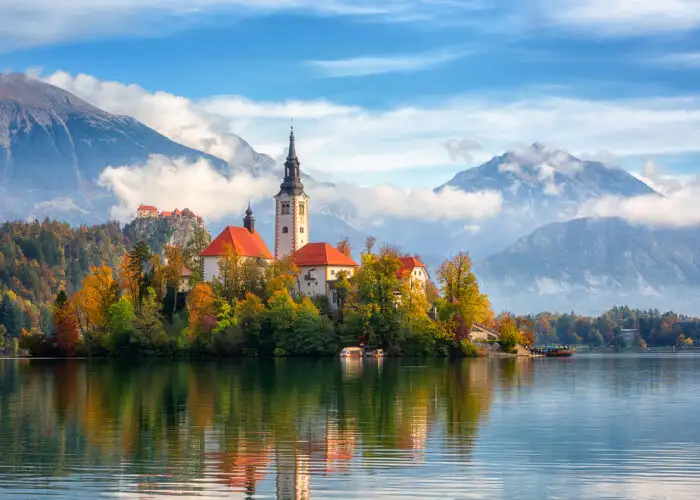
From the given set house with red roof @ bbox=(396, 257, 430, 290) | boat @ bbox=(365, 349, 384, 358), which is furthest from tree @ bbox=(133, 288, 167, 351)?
house with red roof @ bbox=(396, 257, 430, 290)

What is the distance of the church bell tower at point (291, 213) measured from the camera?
16675cm

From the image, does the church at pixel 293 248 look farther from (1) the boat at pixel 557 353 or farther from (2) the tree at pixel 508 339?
(1) the boat at pixel 557 353

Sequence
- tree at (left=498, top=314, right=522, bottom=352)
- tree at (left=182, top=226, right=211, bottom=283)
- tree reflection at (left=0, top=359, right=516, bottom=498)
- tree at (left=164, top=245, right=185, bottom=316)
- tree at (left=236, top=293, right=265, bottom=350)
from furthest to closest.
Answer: tree at (left=182, top=226, right=211, bottom=283), tree at (left=164, top=245, right=185, bottom=316), tree at (left=498, top=314, right=522, bottom=352), tree at (left=236, top=293, right=265, bottom=350), tree reflection at (left=0, top=359, right=516, bottom=498)

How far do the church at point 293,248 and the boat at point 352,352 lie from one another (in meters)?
19.7

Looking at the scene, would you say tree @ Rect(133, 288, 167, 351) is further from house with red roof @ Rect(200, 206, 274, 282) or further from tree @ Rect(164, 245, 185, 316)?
house with red roof @ Rect(200, 206, 274, 282)

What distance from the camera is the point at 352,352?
126812 mm

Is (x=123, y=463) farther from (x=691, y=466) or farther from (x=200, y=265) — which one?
(x=200, y=265)

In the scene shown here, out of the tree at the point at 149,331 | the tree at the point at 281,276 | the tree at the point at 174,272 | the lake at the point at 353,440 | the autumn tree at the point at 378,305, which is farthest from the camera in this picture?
the tree at the point at 174,272

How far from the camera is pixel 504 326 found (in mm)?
136375

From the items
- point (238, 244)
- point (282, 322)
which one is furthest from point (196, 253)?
point (282, 322)

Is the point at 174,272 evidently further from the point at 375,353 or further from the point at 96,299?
the point at 375,353

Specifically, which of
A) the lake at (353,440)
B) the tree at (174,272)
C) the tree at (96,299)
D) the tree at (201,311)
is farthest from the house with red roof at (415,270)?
the lake at (353,440)

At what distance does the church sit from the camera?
15038cm

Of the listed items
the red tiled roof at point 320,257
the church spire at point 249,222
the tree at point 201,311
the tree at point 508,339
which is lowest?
the tree at point 508,339
